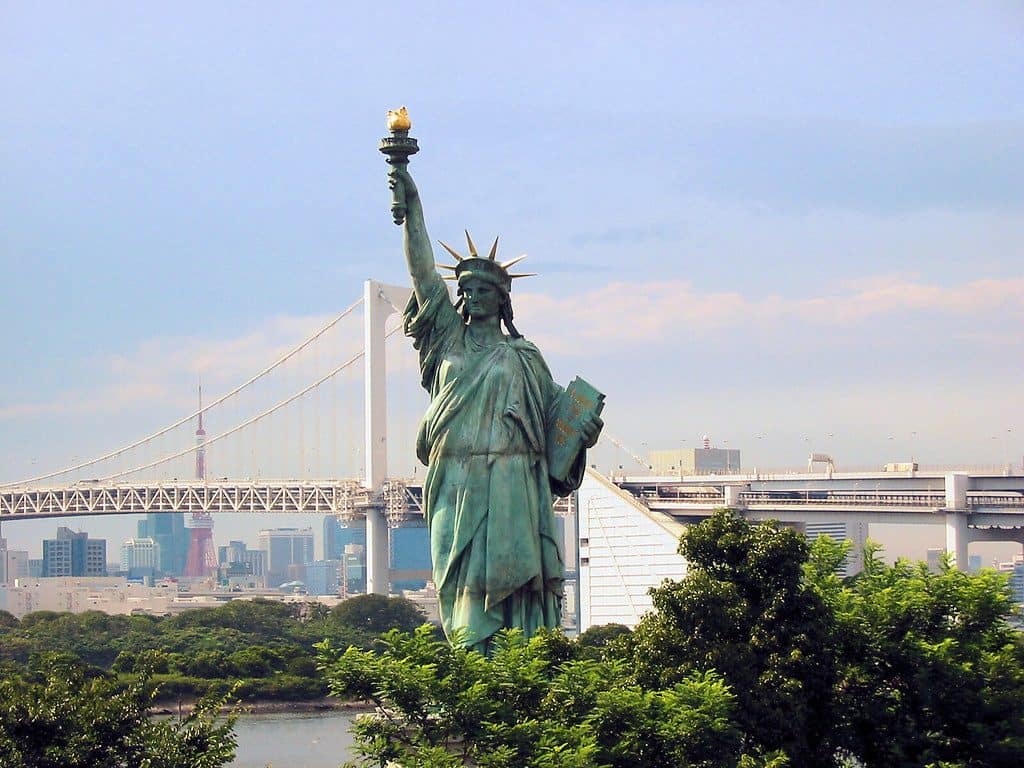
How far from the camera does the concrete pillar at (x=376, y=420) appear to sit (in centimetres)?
9344

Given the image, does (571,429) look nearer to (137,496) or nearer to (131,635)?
(131,635)

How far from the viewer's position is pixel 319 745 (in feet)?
139

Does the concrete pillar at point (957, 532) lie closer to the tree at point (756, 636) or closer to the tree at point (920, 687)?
the tree at point (920, 687)

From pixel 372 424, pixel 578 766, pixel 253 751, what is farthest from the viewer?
pixel 372 424

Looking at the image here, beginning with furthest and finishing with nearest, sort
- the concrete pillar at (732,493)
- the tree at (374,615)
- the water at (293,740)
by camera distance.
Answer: the concrete pillar at (732,493) < the tree at (374,615) < the water at (293,740)

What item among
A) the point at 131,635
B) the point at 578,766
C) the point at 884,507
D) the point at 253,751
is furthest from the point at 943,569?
the point at 884,507

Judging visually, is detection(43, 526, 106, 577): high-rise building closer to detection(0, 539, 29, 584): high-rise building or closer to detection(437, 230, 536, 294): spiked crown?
detection(0, 539, 29, 584): high-rise building

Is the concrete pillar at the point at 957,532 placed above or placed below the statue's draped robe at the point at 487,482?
below

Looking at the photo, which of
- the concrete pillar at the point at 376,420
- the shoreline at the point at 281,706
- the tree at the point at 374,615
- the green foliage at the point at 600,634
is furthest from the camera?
the concrete pillar at the point at 376,420

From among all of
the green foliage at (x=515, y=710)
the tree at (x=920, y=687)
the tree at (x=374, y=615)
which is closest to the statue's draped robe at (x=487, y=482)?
the green foliage at (x=515, y=710)

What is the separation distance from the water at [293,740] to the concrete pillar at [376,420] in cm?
3918

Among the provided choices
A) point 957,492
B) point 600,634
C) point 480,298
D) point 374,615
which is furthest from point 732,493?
point 480,298

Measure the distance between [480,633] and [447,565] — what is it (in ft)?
2.28

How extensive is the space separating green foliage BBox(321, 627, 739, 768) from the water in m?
18.1
